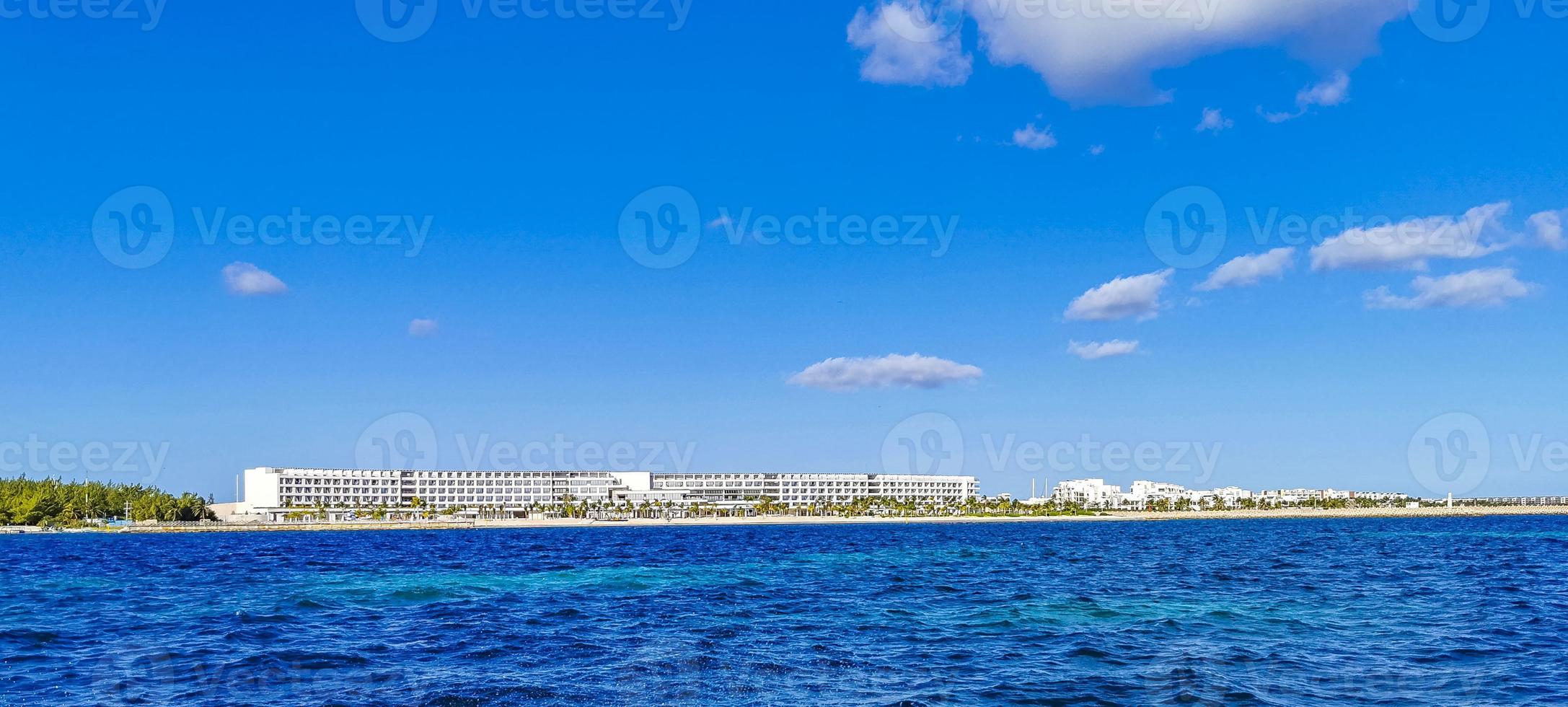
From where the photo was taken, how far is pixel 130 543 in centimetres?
10700

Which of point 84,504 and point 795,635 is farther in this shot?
point 84,504

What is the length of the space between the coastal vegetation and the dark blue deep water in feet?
415

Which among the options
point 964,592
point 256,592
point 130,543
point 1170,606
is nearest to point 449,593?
point 256,592

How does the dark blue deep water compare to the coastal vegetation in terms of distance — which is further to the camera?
the coastal vegetation

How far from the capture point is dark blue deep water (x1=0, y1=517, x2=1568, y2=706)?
20203 mm

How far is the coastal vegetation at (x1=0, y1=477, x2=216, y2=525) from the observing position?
6127 inches

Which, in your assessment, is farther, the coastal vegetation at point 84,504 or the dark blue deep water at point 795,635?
the coastal vegetation at point 84,504

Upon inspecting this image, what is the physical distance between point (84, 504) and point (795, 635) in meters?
183

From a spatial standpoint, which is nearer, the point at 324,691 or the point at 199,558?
the point at 324,691

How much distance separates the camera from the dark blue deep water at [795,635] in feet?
66.3

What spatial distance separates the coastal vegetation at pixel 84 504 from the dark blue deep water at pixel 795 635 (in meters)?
127

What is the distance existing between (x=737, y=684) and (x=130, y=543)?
362 feet

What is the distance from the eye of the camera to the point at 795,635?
90.8 feet

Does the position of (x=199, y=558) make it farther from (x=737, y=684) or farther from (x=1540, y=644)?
(x=1540, y=644)
